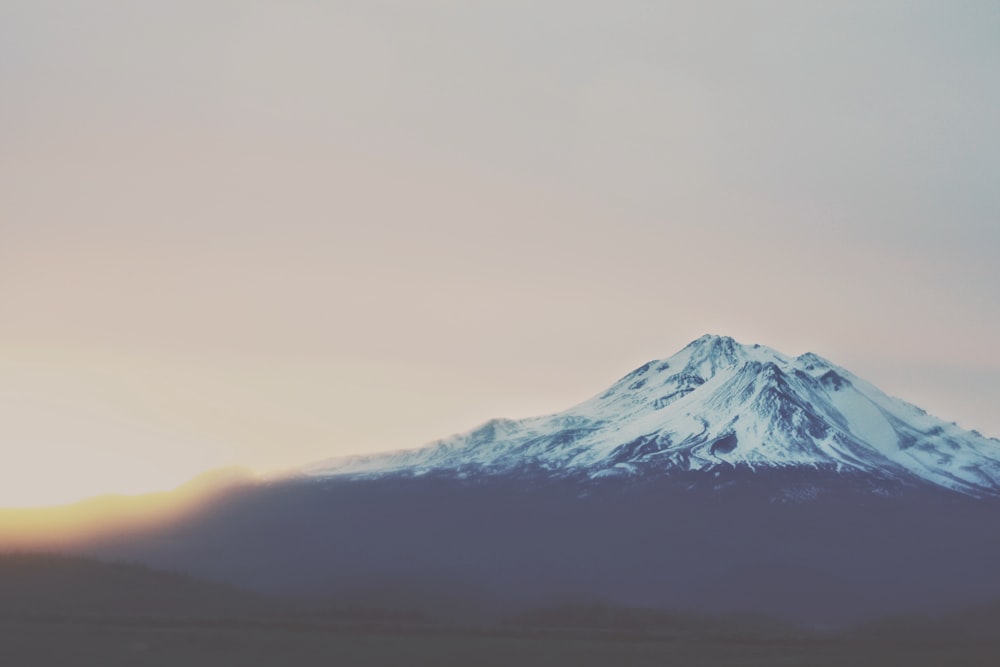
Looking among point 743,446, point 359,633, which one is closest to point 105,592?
point 359,633

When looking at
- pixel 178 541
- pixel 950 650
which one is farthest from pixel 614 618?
pixel 178 541

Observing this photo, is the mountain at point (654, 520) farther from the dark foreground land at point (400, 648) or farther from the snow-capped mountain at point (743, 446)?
the dark foreground land at point (400, 648)

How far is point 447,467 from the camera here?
18800 cm

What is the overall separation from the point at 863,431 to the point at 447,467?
55817 mm

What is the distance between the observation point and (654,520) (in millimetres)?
167250

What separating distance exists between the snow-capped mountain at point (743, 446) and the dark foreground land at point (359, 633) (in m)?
66.0

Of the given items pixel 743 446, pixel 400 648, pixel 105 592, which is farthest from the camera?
pixel 743 446

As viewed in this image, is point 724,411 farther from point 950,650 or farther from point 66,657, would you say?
point 66,657

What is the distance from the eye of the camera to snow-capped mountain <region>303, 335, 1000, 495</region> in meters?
182

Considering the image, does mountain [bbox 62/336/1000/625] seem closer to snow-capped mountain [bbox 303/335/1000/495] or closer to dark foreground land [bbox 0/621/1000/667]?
snow-capped mountain [bbox 303/335/1000/495]

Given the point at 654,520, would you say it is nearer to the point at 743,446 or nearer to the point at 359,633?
the point at 743,446

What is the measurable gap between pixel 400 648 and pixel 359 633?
22.3ft

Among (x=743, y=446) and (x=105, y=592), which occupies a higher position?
(x=743, y=446)

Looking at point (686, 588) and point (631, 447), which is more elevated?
point (631, 447)
